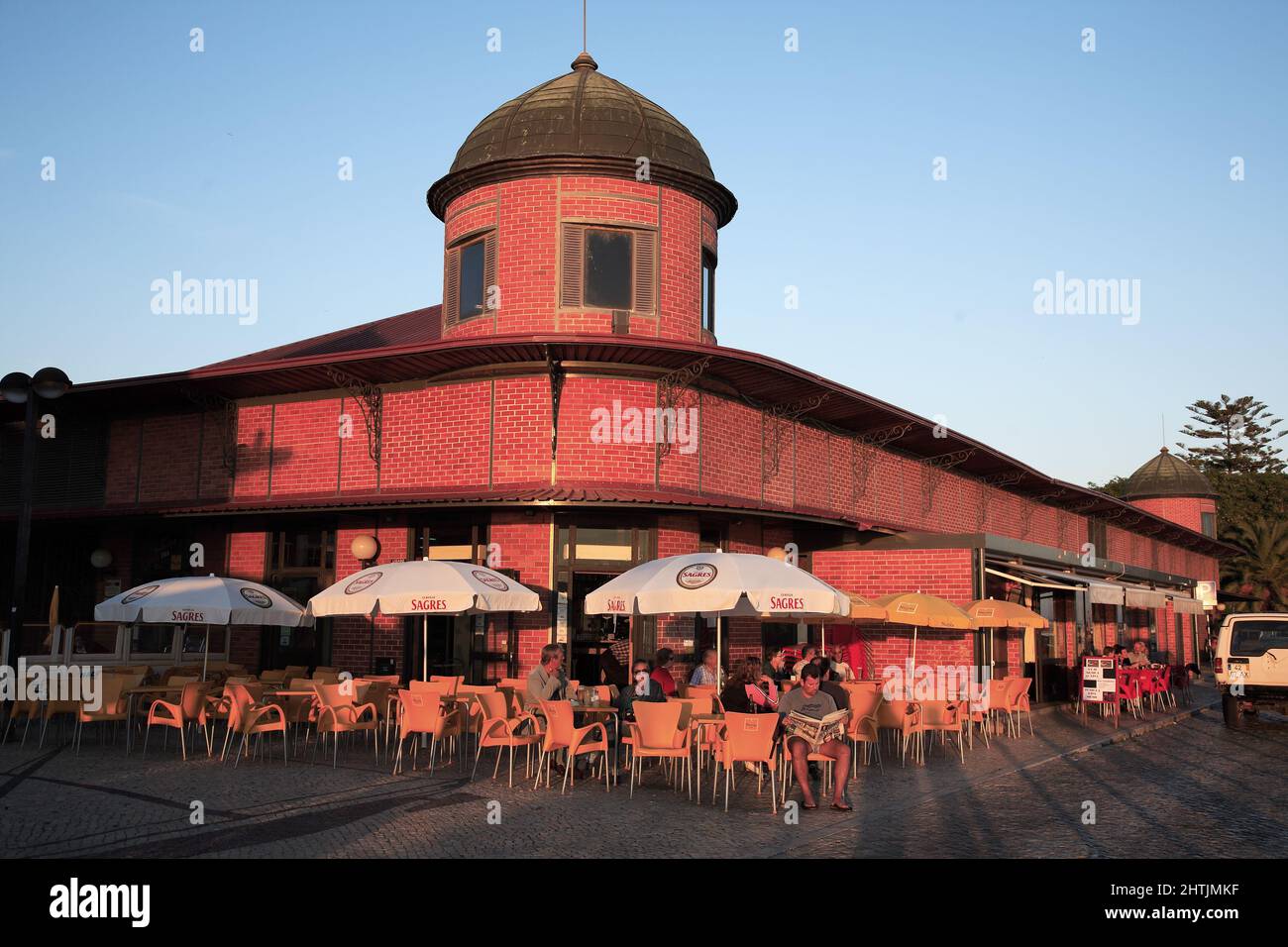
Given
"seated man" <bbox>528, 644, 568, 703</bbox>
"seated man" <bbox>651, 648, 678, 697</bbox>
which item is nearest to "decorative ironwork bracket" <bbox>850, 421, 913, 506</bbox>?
"seated man" <bbox>651, 648, 678, 697</bbox>

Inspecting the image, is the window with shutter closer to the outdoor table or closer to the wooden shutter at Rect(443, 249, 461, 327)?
the wooden shutter at Rect(443, 249, 461, 327)

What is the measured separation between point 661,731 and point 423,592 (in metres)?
3.63

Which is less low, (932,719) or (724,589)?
(724,589)

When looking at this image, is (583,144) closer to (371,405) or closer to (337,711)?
(371,405)

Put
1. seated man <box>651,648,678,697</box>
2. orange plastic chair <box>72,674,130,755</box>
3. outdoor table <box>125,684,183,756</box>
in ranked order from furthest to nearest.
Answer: seated man <box>651,648,678,697</box> < outdoor table <box>125,684,183,756</box> < orange plastic chair <box>72,674,130,755</box>

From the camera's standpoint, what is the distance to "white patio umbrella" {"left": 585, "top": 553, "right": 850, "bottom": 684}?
40.4 feet

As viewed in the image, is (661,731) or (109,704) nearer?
(661,731)

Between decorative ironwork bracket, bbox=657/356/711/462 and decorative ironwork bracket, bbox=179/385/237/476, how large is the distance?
790 centimetres

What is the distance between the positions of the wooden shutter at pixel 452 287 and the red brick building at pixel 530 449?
0.06m

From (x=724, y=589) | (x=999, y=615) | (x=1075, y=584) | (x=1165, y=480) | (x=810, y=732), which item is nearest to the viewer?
(x=810, y=732)

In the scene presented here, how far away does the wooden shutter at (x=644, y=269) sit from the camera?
18656mm

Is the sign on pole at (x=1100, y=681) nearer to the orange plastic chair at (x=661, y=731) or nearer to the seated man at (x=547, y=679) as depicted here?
the orange plastic chair at (x=661, y=731)

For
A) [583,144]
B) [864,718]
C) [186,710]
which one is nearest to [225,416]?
[186,710]

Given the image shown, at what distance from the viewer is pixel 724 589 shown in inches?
486
